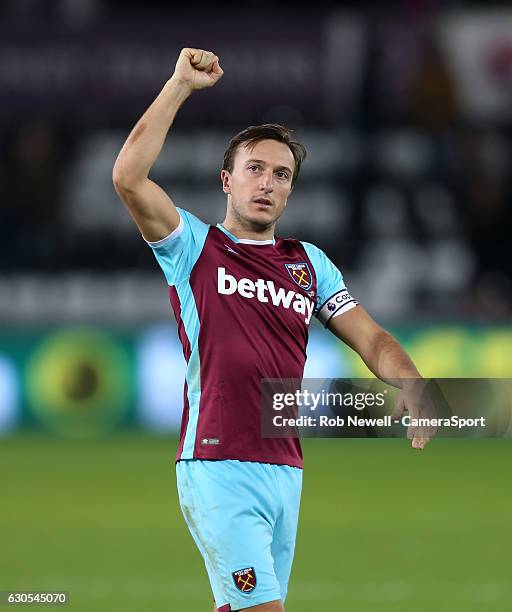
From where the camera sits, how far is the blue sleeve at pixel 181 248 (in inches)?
181

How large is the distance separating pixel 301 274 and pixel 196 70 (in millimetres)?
875

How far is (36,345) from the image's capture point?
15242 millimetres

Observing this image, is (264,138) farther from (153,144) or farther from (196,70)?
(153,144)

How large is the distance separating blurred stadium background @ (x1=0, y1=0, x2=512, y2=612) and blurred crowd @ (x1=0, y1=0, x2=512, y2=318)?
30 mm

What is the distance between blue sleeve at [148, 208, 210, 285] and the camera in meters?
4.60

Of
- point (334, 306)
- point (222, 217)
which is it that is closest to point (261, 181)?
point (334, 306)

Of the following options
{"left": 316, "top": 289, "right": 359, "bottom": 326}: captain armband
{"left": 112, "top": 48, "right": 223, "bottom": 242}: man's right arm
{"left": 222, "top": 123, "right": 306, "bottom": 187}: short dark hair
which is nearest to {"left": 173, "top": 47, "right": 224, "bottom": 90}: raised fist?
{"left": 112, "top": 48, "right": 223, "bottom": 242}: man's right arm

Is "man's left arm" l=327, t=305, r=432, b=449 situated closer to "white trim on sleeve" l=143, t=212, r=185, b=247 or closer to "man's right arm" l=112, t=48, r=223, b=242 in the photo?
"white trim on sleeve" l=143, t=212, r=185, b=247

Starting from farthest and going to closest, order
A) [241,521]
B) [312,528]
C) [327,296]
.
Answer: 1. [312,528]
2. [327,296]
3. [241,521]

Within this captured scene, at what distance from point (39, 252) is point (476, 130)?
5.99 metres

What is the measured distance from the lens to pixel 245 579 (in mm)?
4441

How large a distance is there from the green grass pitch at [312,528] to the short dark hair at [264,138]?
3363 mm

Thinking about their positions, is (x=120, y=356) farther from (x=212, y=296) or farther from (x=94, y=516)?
(x=212, y=296)

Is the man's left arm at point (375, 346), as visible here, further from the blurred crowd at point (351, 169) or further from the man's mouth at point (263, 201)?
the blurred crowd at point (351, 169)
